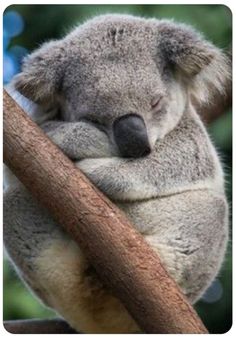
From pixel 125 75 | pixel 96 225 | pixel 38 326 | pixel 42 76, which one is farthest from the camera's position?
pixel 38 326

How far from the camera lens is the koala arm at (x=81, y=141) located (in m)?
3.20

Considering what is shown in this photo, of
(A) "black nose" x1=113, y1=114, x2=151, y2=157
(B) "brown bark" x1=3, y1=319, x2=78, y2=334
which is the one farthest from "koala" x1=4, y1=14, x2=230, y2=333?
(B) "brown bark" x1=3, y1=319, x2=78, y2=334

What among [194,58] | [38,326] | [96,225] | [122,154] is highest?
[194,58]

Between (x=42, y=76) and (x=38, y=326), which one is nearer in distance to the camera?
(x=42, y=76)

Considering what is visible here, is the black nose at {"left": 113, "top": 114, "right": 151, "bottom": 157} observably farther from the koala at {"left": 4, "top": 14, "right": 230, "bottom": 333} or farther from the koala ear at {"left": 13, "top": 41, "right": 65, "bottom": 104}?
the koala ear at {"left": 13, "top": 41, "right": 65, "bottom": 104}

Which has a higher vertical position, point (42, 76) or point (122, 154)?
point (42, 76)

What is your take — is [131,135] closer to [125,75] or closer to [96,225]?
[125,75]

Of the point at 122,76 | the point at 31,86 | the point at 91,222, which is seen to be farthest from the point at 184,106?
the point at 91,222

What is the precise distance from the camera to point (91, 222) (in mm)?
2906

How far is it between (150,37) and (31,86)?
2.03 ft

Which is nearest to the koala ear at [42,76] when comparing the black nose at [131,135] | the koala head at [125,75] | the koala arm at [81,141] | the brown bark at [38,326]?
the koala head at [125,75]

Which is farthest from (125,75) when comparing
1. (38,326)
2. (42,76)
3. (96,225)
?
(38,326)

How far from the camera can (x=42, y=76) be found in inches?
137

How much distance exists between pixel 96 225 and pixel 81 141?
449 mm
